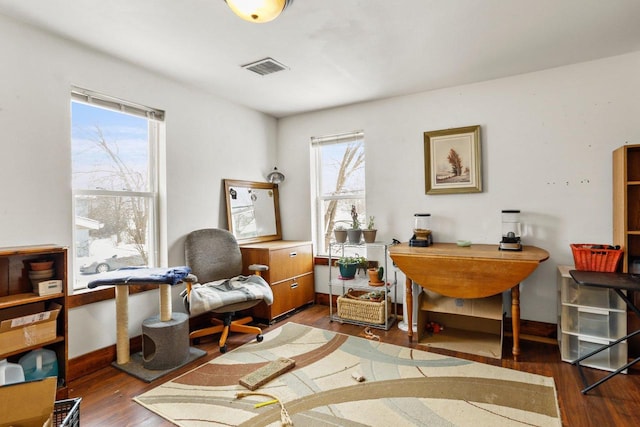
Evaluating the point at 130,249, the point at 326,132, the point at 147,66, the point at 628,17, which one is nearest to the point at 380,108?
the point at 326,132

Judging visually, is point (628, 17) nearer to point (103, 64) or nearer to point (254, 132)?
point (254, 132)

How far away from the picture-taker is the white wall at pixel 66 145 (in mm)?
2018

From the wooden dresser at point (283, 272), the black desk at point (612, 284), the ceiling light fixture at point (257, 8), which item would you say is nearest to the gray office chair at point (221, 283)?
the wooden dresser at point (283, 272)

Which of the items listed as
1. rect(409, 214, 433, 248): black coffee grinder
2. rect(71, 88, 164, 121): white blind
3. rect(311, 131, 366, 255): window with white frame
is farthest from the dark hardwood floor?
rect(71, 88, 164, 121): white blind

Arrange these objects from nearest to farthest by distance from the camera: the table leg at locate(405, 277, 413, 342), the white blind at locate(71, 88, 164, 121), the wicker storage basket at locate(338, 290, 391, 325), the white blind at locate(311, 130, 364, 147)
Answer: the white blind at locate(71, 88, 164, 121)
the table leg at locate(405, 277, 413, 342)
the wicker storage basket at locate(338, 290, 391, 325)
the white blind at locate(311, 130, 364, 147)

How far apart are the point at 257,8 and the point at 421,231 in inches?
85.8

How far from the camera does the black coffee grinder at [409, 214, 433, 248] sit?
2955 mm

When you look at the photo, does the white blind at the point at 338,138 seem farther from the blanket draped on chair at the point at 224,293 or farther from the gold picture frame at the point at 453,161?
the blanket draped on chair at the point at 224,293

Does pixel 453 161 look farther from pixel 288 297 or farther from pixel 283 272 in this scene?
pixel 288 297

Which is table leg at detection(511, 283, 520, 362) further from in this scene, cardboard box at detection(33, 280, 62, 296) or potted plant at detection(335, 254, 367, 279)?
cardboard box at detection(33, 280, 62, 296)

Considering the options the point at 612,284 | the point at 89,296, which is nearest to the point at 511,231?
the point at 612,284

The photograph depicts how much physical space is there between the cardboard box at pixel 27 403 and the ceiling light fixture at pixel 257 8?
1.79 metres

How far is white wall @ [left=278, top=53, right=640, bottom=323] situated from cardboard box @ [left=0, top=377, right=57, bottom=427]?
2.85 meters

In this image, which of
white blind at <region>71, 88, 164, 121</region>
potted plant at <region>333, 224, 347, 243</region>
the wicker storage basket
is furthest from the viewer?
potted plant at <region>333, 224, 347, 243</region>
